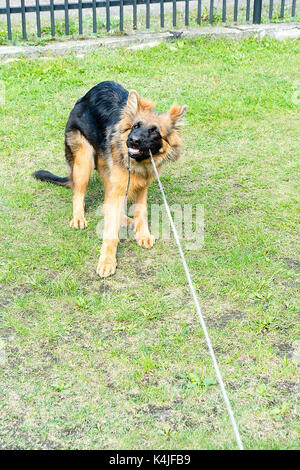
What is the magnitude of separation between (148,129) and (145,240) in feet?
3.27

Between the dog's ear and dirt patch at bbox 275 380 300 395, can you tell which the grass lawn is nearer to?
dirt patch at bbox 275 380 300 395

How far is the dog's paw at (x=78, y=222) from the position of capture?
4.98 m

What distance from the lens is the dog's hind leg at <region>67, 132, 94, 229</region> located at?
5139mm

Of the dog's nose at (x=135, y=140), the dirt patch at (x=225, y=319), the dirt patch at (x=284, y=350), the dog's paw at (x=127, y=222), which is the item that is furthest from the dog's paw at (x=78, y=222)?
the dirt patch at (x=284, y=350)

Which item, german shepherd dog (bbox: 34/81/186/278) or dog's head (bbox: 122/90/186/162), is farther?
german shepherd dog (bbox: 34/81/186/278)

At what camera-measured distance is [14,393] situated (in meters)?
3.14

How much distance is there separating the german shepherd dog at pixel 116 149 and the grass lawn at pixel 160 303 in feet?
0.64

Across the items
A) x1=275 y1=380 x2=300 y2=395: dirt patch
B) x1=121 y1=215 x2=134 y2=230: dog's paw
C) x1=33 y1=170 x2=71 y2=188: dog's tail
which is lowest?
x1=275 y1=380 x2=300 y2=395: dirt patch

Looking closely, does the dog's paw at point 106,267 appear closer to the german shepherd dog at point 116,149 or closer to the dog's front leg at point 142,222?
the german shepherd dog at point 116,149

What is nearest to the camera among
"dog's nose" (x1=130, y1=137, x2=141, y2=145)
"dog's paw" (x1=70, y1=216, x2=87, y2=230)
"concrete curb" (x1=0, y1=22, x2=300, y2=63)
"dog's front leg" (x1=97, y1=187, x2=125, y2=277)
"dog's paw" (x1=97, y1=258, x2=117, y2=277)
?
"dog's nose" (x1=130, y1=137, x2=141, y2=145)

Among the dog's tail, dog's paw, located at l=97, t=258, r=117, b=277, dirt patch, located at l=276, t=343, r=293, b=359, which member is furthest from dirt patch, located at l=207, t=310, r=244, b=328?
the dog's tail

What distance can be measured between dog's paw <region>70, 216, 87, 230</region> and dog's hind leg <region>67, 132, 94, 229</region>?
0.23ft
